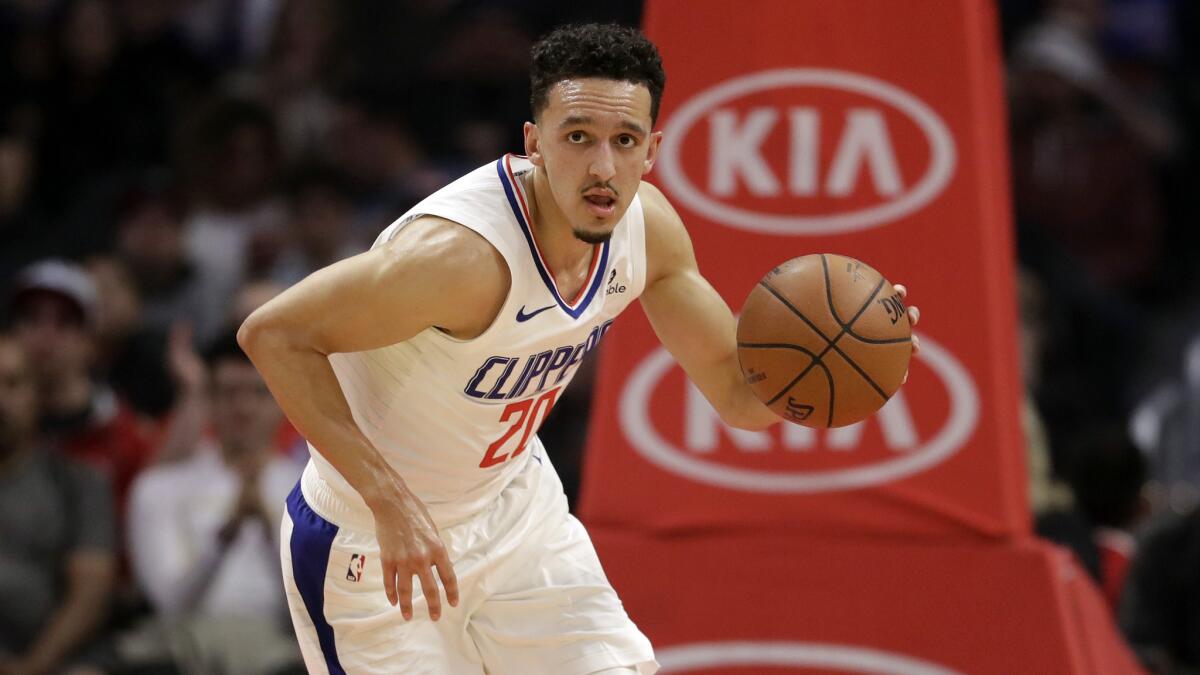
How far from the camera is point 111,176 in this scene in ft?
31.0

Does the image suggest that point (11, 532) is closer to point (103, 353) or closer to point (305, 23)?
point (103, 353)

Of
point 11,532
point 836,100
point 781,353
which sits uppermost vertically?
point 836,100

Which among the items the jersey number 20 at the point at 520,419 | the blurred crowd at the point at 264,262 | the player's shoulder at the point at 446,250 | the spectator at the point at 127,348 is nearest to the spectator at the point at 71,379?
the blurred crowd at the point at 264,262

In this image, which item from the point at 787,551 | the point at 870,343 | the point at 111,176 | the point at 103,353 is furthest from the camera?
the point at 111,176

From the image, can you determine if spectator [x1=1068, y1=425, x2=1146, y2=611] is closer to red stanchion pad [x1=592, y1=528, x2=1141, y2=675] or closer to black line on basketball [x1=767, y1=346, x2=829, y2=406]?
red stanchion pad [x1=592, y1=528, x2=1141, y2=675]

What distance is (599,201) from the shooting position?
3635 millimetres

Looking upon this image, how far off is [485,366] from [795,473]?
1.69m

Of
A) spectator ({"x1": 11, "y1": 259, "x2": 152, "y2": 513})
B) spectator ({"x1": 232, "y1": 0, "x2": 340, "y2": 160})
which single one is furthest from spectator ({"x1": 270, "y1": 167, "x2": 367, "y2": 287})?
spectator ({"x1": 11, "y1": 259, "x2": 152, "y2": 513})

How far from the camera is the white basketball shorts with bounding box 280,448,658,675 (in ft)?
12.6

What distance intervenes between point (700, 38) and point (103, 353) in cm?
442

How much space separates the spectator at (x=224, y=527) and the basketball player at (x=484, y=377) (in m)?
2.69

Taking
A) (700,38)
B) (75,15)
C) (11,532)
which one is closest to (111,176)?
(75,15)

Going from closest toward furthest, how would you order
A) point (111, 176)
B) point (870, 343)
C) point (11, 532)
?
1. point (870, 343)
2. point (11, 532)
3. point (111, 176)

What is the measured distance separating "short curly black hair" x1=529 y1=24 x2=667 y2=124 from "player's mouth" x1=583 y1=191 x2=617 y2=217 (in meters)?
0.24
